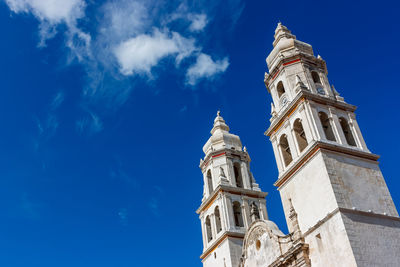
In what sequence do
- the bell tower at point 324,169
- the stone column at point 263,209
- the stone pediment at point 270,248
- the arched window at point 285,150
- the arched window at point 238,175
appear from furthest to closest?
1. the arched window at point 238,175
2. the stone column at point 263,209
3. the arched window at point 285,150
4. the stone pediment at point 270,248
5. the bell tower at point 324,169

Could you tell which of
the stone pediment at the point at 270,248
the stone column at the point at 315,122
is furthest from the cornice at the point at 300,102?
the stone pediment at the point at 270,248

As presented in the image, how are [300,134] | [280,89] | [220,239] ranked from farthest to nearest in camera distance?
[220,239] < [280,89] < [300,134]

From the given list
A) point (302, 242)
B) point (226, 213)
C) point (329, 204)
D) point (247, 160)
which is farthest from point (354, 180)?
point (247, 160)

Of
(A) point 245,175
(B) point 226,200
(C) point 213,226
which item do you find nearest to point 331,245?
(B) point 226,200

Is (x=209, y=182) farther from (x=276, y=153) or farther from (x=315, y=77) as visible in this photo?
(x=315, y=77)

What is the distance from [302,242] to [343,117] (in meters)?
7.64

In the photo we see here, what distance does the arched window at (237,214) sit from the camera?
30.1 m

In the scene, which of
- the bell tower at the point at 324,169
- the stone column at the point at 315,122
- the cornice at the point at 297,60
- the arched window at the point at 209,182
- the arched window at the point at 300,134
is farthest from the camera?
the arched window at the point at 209,182

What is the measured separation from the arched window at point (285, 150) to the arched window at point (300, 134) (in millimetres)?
1065

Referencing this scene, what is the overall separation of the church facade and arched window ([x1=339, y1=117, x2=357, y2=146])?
2.2 inches

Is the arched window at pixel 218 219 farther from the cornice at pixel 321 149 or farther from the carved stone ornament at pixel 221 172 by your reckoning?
the cornice at pixel 321 149

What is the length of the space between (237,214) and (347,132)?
34.1 feet

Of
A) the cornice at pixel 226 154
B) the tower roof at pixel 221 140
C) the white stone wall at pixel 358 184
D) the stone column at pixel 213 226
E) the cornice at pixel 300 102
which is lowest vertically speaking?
the white stone wall at pixel 358 184

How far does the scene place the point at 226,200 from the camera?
99.1 ft
